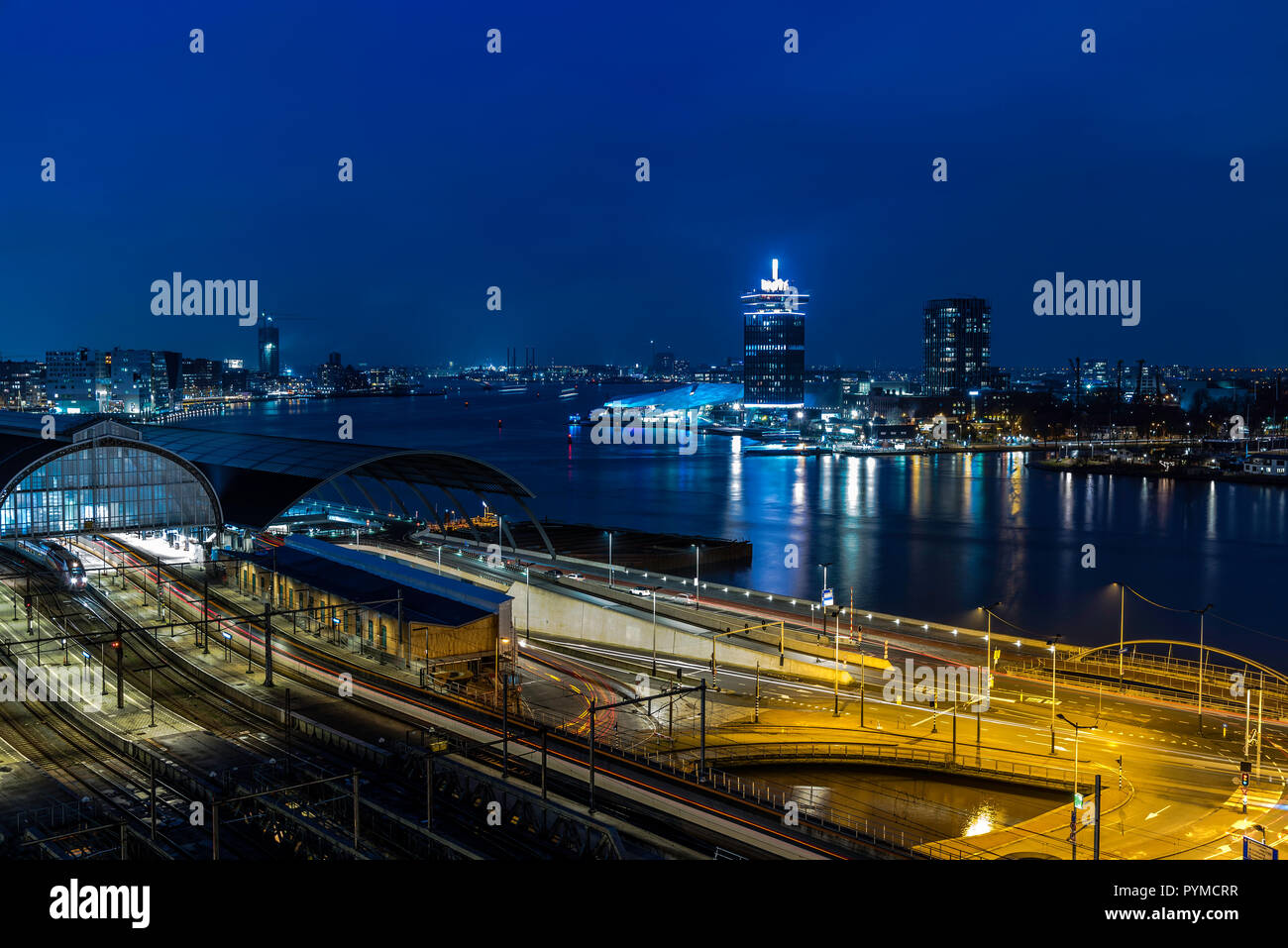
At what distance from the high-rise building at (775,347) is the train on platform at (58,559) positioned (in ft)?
292

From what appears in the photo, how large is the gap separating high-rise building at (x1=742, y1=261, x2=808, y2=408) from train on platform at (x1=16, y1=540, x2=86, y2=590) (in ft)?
292

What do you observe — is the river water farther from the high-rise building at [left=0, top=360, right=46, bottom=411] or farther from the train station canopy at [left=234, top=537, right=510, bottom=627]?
the high-rise building at [left=0, top=360, right=46, bottom=411]

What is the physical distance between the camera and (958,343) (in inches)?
5999

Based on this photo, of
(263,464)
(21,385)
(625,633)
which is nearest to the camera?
(625,633)

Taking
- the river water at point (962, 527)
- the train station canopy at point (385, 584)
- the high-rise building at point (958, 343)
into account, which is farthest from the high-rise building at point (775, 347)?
the train station canopy at point (385, 584)

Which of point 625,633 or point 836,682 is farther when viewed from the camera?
point 625,633

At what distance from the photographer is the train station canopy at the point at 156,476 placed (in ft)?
67.1

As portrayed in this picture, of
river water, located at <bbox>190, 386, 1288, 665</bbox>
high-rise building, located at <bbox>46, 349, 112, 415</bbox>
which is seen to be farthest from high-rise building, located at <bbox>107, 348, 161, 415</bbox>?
river water, located at <bbox>190, 386, 1288, 665</bbox>

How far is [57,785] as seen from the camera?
10.6m

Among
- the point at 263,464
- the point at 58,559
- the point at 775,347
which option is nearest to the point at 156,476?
the point at 58,559

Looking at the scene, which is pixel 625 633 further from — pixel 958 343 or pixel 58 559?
pixel 958 343

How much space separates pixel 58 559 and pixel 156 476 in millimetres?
2511

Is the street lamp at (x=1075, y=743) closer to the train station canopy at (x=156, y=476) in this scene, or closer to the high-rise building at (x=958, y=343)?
the train station canopy at (x=156, y=476)
